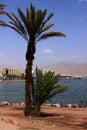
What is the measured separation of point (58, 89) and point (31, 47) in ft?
9.70

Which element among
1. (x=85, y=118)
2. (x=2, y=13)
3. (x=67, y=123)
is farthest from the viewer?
(x=2, y=13)

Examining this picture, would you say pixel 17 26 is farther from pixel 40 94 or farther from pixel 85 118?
pixel 85 118

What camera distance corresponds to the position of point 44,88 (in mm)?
22625

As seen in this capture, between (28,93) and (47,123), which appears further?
(28,93)

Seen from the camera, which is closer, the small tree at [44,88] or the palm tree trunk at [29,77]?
the palm tree trunk at [29,77]

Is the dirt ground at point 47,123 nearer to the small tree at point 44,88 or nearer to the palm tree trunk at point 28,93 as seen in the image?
the palm tree trunk at point 28,93

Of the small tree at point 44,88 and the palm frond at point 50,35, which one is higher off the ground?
the palm frond at point 50,35

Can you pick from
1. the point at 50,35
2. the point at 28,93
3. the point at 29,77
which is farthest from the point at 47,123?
the point at 50,35

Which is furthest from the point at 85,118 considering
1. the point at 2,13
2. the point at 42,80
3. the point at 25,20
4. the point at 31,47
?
the point at 2,13

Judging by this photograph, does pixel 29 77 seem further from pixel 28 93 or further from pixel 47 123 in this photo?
pixel 47 123

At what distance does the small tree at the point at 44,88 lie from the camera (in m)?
22.7

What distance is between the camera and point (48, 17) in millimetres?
22797

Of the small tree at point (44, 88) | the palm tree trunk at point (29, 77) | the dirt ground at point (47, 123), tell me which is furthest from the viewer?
the small tree at point (44, 88)

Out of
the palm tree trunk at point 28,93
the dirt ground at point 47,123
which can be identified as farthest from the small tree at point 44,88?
the dirt ground at point 47,123
